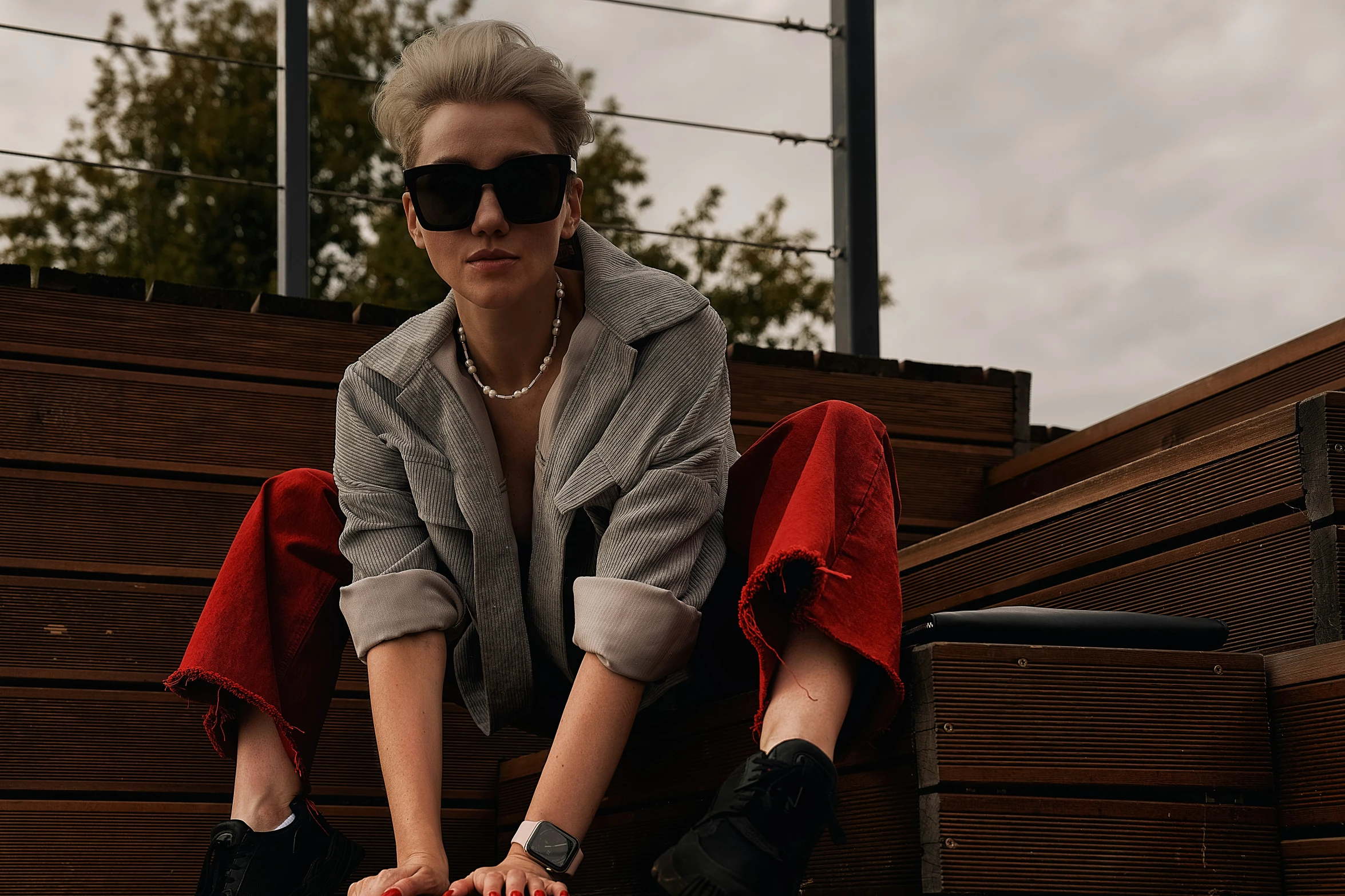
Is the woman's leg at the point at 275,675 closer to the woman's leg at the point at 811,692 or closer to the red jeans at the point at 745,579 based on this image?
the red jeans at the point at 745,579

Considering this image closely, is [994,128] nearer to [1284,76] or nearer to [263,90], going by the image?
[1284,76]

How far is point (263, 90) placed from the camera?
1364 cm

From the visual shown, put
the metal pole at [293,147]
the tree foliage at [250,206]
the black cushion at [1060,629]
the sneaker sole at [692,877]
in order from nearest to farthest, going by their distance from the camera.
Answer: the sneaker sole at [692,877], the black cushion at [1060,629], the metal pole at [293,147], the tree foliage at [250,206]

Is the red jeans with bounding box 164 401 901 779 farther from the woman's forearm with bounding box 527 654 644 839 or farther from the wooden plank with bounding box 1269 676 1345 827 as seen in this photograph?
the wooden plank with bounding box 1269 676 1345 827

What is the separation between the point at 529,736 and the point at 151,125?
42.5 feet

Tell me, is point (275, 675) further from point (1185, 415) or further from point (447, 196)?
point (1185, 415)

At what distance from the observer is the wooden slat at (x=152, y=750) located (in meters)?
2.06

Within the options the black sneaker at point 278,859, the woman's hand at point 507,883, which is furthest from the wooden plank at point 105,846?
the woman's hand at point 507,883

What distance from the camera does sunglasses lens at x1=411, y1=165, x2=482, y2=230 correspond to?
56.3 inches

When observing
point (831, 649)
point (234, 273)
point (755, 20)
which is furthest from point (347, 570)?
point (234, 273)

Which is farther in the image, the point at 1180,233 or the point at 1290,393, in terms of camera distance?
the point at 1180,233

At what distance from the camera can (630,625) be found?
1319mm

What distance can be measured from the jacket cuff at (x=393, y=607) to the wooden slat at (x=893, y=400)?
1.23m

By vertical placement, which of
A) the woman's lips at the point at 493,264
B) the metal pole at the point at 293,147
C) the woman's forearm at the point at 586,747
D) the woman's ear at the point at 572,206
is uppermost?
the metal pole at the point at 293,147
